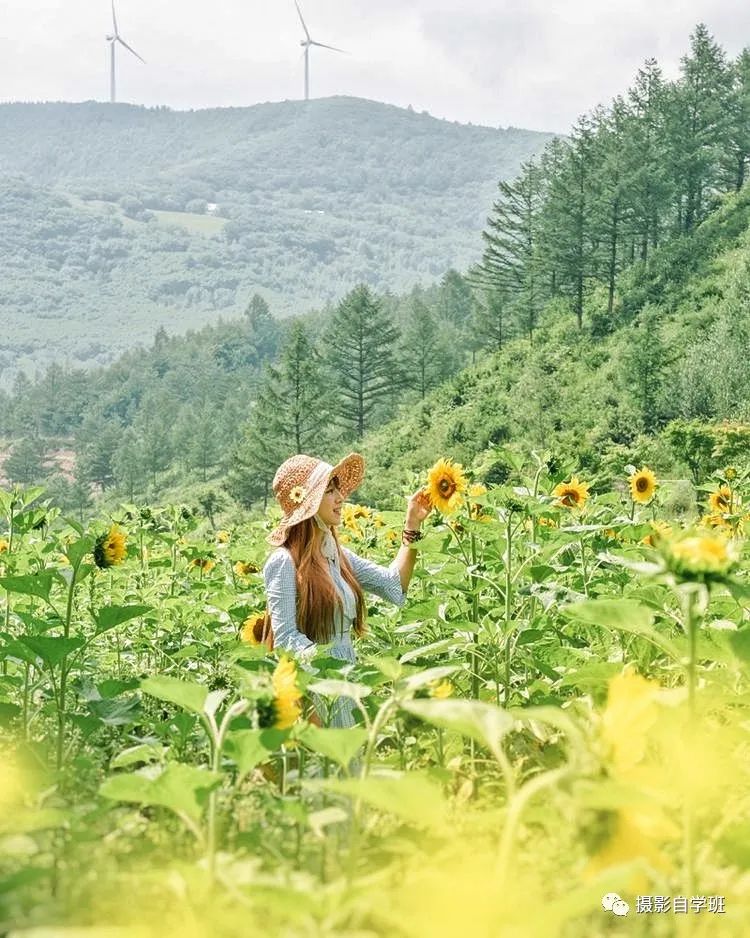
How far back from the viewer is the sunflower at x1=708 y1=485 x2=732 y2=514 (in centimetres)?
418

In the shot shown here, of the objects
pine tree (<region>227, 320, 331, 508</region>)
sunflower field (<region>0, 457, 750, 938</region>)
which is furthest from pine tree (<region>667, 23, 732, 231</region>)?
sunflower field (<region>0, 457, 750, 938</region>)

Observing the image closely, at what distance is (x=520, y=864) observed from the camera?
911 mm

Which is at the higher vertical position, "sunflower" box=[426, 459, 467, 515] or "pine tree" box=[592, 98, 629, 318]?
"pine tree" box=[592, 98, 629, 318]

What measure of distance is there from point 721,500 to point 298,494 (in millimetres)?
2041

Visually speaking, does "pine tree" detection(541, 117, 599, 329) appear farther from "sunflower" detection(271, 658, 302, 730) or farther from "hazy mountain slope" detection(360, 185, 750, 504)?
"sunflower" detection(271, 658, 302, 730)

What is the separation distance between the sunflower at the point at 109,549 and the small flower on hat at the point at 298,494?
431 millimetres

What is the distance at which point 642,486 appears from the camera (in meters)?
3.99

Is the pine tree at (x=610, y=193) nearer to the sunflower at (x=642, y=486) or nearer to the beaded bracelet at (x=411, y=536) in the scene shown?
the sunflower at (x=642, y=486)

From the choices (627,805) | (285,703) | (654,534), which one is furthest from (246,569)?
(627,805)

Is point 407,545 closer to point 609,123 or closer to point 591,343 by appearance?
point 591,343

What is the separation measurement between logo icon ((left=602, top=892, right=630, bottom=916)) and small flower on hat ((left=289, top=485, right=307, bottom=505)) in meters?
2.05

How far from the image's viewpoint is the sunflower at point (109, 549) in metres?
2.68

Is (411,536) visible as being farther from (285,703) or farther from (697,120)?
(697,120)

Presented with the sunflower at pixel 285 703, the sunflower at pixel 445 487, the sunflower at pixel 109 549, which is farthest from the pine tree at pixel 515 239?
the sunflower at pixel 285 703
